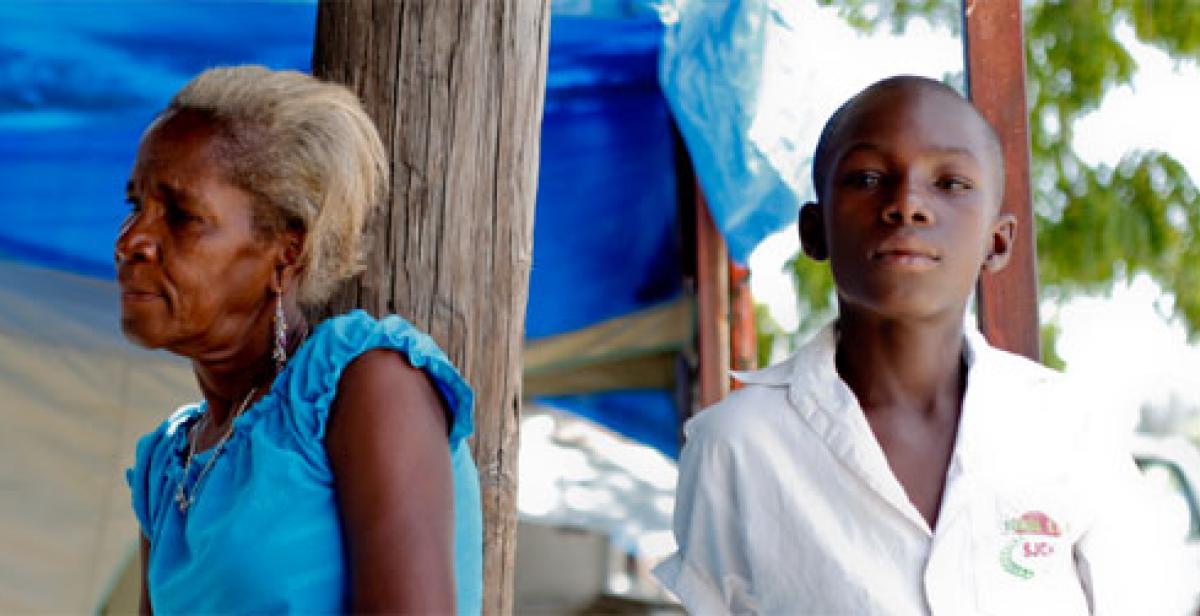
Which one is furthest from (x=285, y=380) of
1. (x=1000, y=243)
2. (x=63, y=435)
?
(x=63, y=435)

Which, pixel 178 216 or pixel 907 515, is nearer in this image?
pixel 178 216

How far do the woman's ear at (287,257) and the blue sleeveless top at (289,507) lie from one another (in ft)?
0.41

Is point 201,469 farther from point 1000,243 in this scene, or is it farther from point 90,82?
point 90,82

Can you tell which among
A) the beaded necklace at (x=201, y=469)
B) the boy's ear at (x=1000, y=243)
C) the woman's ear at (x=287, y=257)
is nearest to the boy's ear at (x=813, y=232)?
the boy's ear at (x=1000, y=243)

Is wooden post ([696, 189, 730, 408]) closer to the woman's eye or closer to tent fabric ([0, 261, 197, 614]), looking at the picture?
tent fabric ([0, 261, 197, 614])

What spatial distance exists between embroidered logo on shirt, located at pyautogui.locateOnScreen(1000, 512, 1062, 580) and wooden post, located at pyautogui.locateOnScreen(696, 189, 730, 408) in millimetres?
2557

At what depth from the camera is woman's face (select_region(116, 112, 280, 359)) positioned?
1842mm

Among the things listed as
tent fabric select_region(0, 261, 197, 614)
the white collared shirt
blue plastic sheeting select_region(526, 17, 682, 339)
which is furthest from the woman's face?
tent fabric select_region(0, 261, 197, 614)

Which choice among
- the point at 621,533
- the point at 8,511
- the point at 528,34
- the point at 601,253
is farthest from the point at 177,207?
the point at 621,533

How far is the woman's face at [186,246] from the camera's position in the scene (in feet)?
6.04

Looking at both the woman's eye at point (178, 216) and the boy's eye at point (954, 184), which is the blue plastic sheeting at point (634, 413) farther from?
the woman's eye at point (178, 216)

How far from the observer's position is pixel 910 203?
2014 mm

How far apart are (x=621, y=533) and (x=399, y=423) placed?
397 cm

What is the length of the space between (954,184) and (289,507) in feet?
3.72
